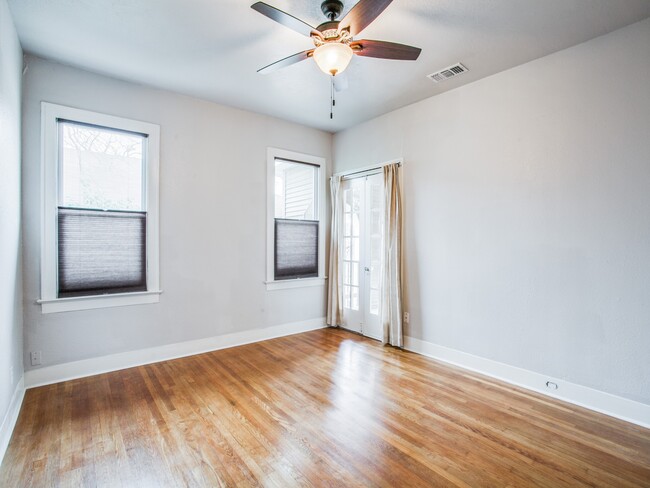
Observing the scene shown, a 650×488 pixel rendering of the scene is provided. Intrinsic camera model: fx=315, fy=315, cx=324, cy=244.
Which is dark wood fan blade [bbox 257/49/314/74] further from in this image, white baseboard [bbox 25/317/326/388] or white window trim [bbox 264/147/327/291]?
white baseboard [bbox 25/317/326/388]

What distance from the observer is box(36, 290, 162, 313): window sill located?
3.00m

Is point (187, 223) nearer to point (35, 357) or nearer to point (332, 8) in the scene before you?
point (35, 357)

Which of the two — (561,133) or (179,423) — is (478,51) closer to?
(561,133)

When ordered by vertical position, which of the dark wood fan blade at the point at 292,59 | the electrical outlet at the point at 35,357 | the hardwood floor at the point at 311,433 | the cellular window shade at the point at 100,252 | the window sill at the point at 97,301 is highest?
the dark wood fan blade at the point at 292,59

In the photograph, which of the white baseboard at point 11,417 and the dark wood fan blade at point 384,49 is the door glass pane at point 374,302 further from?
the white baseboard at point 11,417

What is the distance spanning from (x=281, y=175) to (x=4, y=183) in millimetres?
3028

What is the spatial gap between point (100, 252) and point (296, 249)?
7.96ft

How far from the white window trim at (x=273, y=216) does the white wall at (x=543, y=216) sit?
1.52 meters

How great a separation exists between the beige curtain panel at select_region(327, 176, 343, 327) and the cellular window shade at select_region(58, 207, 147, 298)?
2579mm

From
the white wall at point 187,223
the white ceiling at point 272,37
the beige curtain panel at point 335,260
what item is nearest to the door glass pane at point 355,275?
the beige curtain panel at point 335,260

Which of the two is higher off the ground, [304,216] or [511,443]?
[304,216]

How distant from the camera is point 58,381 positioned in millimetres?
3025

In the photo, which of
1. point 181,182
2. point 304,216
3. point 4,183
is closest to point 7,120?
point 4,183

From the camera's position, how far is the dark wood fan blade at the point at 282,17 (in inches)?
71.1
